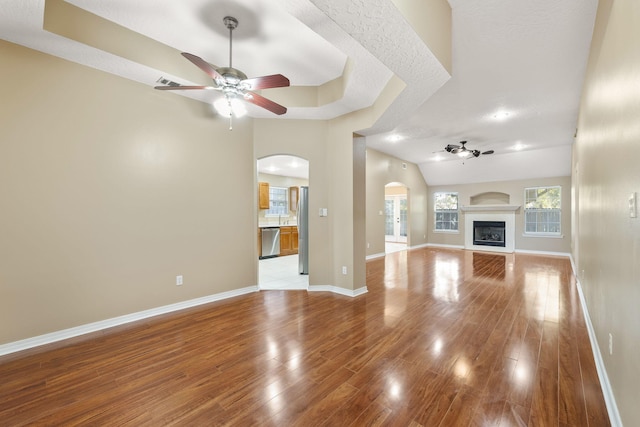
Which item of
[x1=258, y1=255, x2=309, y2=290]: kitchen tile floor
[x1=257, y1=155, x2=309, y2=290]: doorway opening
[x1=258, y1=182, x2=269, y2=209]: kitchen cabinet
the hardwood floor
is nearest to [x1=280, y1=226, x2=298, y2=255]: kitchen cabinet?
[x1=257, y1=155, x2=309, y2=290]: doorway opening

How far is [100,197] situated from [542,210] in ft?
35.0

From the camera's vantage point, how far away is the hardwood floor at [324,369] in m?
1.70

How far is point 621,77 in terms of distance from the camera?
147 centimetres

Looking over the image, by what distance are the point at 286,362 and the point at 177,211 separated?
245 centimetres

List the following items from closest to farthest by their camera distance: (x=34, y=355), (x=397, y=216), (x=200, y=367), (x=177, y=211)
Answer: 1. (x=200, y=367)
2. (x=34, y=355)
3. (x=177, y=211)
4. (x=397, y=216)

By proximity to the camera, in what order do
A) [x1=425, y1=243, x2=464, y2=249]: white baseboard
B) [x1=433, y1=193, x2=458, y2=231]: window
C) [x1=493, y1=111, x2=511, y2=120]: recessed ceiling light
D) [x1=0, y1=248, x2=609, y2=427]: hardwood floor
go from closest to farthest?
1. [x1=0, y1=248, x2=609, y2=427]: hardwood floor
2. [x1=493, y1=111, x2=511, y2=120]: recessed ceiling light
3. [x1=425, y1=243, x2=464, y2=249]: white baseboard
4. [x1=433, y1=193, x2=458, y2=231]: window

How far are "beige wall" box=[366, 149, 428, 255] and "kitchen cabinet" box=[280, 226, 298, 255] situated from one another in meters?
2.33

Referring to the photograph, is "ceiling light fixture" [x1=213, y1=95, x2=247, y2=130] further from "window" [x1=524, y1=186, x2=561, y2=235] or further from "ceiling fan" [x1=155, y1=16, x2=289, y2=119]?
"window" [x1=524, y1=186, x2=561, y2=235]

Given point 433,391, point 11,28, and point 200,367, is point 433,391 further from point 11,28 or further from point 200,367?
point 11,28

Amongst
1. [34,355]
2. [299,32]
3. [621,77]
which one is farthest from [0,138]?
[621,77]

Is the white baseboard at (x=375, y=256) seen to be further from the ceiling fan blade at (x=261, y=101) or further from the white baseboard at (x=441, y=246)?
the ceiling fan blade at (x=261, y=101)

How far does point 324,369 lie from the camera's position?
7.13 ft

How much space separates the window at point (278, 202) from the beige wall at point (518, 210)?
5.51m

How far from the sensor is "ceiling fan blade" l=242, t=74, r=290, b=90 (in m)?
2.37
